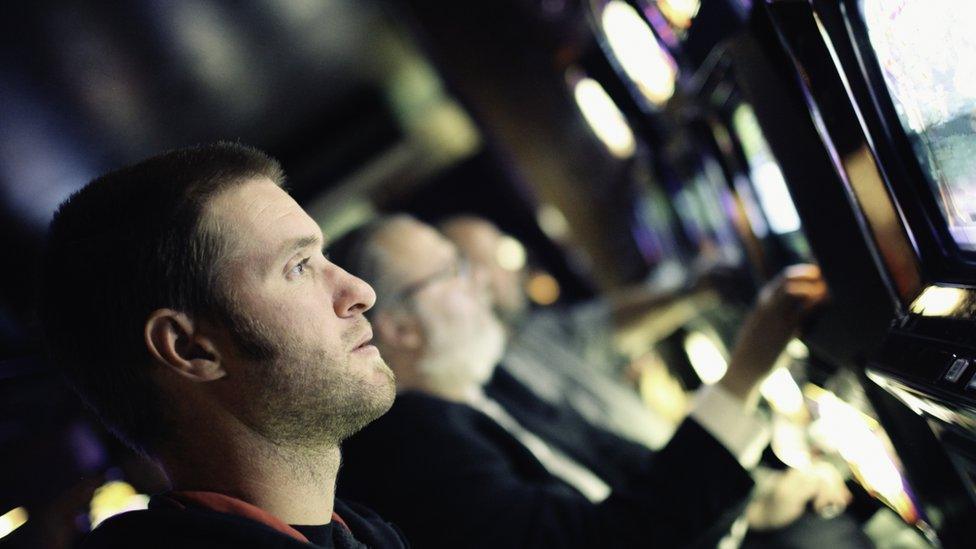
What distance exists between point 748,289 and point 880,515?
0.64 m

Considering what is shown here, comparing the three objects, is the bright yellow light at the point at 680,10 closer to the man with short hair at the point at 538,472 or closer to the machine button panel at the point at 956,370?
the man with short hair at the point at 538,472

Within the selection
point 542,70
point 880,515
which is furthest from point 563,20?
point 880,515

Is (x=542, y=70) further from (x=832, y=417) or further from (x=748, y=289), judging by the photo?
(x=832, y=417)

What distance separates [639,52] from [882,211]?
46.2 inches

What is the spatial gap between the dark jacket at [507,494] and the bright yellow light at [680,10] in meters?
0.79

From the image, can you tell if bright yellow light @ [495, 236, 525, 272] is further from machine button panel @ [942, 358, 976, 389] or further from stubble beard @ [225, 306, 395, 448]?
machine button panel @ [942, 358, 976, 389]

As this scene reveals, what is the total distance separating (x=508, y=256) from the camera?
4.11 m

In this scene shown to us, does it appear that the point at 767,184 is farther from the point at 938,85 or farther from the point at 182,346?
the point at 182,346

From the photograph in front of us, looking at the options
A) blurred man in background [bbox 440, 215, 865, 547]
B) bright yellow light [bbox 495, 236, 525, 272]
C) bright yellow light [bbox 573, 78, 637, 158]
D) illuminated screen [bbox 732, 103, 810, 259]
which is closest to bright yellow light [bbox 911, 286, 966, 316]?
illuminated screen [bbox 732, 103, 810, 259]

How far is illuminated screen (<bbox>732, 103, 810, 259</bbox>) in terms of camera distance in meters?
1.46

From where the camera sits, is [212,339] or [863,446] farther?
[863,446]

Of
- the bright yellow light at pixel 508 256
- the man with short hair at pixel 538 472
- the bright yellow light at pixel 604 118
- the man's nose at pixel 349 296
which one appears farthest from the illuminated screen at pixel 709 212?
the bright yellow light at pixel 508 256

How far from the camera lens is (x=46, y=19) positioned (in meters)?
1.48

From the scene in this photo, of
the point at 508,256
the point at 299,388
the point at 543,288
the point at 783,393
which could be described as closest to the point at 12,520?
the point at 299,388
